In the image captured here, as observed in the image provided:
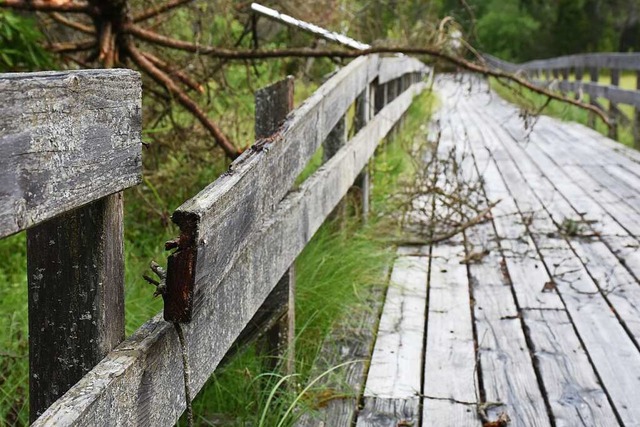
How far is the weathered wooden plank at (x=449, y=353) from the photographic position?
2.96m

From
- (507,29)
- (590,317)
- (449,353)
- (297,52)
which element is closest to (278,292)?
(449,353)

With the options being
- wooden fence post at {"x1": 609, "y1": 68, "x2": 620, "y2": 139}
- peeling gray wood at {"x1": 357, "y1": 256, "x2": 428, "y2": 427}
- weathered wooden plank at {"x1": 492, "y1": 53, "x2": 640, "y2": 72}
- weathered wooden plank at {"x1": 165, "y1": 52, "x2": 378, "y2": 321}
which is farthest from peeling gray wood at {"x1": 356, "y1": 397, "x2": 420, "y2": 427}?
wooden fence post at {"x1": 609, "y1": 68, "x2": 620, "y2": 139}

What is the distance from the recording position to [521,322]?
12.7 ft

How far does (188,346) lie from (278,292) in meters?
1.16

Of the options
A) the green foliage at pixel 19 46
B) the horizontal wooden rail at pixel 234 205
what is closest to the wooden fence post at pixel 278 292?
the horizontal wooden rail at pixel 234 205

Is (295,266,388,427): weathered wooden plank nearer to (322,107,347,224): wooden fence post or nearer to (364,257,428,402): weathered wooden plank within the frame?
(364,257,428,402): weathered wooden plank

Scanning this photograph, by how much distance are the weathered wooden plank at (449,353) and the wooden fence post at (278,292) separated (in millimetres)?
495

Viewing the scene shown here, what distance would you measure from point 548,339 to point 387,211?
94.3 inches

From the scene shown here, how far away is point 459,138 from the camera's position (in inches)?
439

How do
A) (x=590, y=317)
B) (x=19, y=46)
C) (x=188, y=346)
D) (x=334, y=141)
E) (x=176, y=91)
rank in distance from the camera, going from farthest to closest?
(x=176, y=91), (x=334, y=141), (x=19, y=46), (x=590, y=317), (x=188, y=346)

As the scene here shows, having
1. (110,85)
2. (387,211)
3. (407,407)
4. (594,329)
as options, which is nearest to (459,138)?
(387,211)

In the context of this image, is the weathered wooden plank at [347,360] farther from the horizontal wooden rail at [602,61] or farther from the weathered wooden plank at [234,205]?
the horizontal wooden rail at [602,61]

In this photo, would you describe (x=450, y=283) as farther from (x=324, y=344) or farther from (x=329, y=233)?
(x=324, y=344)

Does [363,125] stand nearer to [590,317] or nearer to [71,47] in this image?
[71,47]
